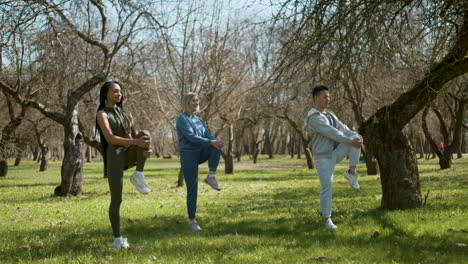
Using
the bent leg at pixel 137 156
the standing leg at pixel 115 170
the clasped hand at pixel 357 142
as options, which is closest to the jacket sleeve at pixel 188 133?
the bent leg at pixel 137 156

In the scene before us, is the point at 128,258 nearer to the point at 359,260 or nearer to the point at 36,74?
the point at 359,260

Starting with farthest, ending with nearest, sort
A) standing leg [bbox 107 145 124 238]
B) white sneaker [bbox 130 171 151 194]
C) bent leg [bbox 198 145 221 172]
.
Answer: bent leg [bbox 198 145 221 172] < white sneaker [bbox 130 171 151 194] < standing leg [bbox 107 145 124 238]

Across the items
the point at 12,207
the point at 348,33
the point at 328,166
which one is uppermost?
the point at 348,33

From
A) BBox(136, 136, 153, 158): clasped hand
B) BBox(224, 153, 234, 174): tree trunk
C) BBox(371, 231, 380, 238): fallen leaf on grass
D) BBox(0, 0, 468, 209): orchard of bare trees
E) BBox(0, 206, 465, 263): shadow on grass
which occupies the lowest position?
BBox(0, 206, 465, 263): shadow on grass

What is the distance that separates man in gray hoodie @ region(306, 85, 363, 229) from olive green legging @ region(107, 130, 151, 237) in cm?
256

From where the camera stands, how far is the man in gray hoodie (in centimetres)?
620

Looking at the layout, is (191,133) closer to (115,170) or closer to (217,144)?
(217,144)

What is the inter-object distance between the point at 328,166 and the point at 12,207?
8739 millimetres

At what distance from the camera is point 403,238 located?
5586 mm

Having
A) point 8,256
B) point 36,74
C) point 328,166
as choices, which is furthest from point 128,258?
point 36,74

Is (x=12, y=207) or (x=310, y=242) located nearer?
(x=310, y=242)

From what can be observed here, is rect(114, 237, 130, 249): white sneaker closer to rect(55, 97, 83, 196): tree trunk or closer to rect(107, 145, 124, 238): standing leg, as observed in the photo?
rect(107, 145, 124, 238): standing leg

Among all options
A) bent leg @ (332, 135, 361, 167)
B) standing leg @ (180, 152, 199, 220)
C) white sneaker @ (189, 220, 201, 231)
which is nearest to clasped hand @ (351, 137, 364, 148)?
bent leg @ (332, 135, 361, 167)

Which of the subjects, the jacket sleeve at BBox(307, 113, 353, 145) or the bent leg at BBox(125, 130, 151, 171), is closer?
the bent leg at BBox(125, 130, 151, 171)
